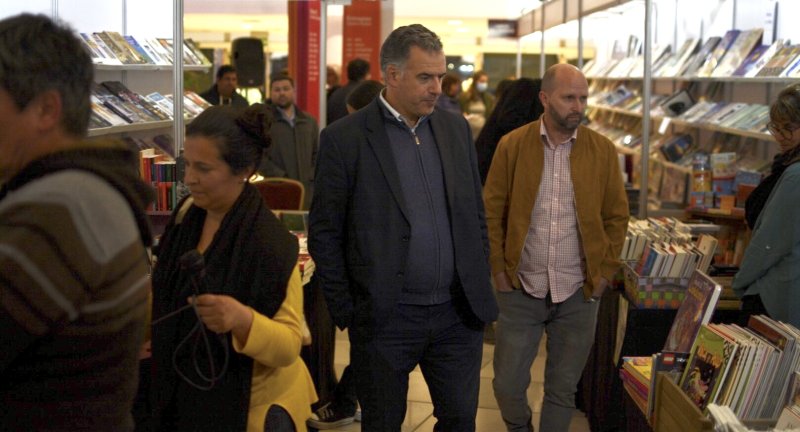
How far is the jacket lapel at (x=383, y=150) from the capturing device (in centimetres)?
325

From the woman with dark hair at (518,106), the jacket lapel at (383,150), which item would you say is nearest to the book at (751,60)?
the woman with dark hair at (518,106)

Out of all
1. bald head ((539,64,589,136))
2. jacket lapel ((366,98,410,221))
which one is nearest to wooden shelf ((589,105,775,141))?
bald head ((539,64,589,136))

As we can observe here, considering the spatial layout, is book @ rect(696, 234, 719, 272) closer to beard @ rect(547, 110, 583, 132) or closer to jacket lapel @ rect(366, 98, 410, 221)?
beard @ rect(547, 110, 583, 132)

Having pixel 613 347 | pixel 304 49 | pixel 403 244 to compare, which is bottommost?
pixel 613 347

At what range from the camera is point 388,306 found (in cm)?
322

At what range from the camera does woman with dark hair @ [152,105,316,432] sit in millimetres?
2438

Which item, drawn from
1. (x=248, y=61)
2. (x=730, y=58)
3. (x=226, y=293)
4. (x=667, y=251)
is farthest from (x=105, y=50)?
(x=248, y=61)

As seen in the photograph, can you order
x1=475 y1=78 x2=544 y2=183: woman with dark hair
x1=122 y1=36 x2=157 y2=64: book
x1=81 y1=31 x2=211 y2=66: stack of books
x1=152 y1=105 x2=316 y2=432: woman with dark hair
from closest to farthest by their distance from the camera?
x1=152 y1=105 x2=316 y2=432: woman with dark hair, x1=475 y1=78 x2=544 y2=183: woman with dark hair, x1=81 y1=31 x2=211 y2=66: stack of books, x1=122 y1=36 x2=157 y2=64: book

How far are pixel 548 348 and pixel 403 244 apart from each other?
1.18 metres

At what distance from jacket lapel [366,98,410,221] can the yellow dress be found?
0.73 m

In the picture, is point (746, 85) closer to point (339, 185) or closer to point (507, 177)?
point (507, 177)

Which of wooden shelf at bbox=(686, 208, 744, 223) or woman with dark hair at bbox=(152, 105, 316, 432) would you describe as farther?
wooden shelf at bbox=(686, 208, 744, 223)

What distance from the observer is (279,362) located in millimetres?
2463

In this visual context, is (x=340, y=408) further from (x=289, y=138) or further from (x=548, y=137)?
(x=289, y=138)
